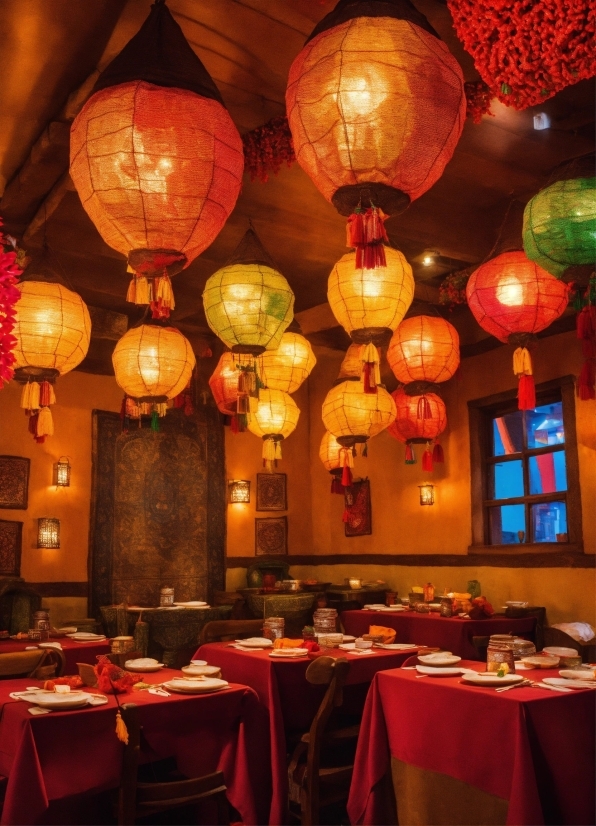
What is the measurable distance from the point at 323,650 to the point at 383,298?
2147 millimetres

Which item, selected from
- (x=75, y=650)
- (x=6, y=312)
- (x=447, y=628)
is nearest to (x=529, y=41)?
(x=6, y=312)

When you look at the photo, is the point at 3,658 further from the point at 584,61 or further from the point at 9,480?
the point at 9,480

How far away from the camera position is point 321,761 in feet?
12.5

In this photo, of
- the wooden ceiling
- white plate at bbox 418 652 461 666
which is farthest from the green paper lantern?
white plate at bbox 418 652 461 666

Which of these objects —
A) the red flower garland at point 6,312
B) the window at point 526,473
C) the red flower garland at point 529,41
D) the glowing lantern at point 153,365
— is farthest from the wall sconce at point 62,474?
the red flower garland at point 529,41

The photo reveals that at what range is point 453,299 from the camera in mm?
7238

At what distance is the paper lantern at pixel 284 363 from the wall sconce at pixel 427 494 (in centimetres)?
335

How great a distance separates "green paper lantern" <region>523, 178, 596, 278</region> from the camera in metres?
3.10

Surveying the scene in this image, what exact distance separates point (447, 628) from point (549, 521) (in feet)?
5.28

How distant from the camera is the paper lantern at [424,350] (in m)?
5.24

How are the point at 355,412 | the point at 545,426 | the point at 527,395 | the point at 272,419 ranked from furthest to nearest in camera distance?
the point at 545,426
the point at 272,419
the point at 355,412
the point at 527,395

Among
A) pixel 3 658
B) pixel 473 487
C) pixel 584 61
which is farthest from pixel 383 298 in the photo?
pixel 473 487

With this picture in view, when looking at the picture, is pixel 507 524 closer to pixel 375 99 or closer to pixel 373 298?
pixel 373 298

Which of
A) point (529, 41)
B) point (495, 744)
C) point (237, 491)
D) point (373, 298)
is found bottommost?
point (495, 744)
